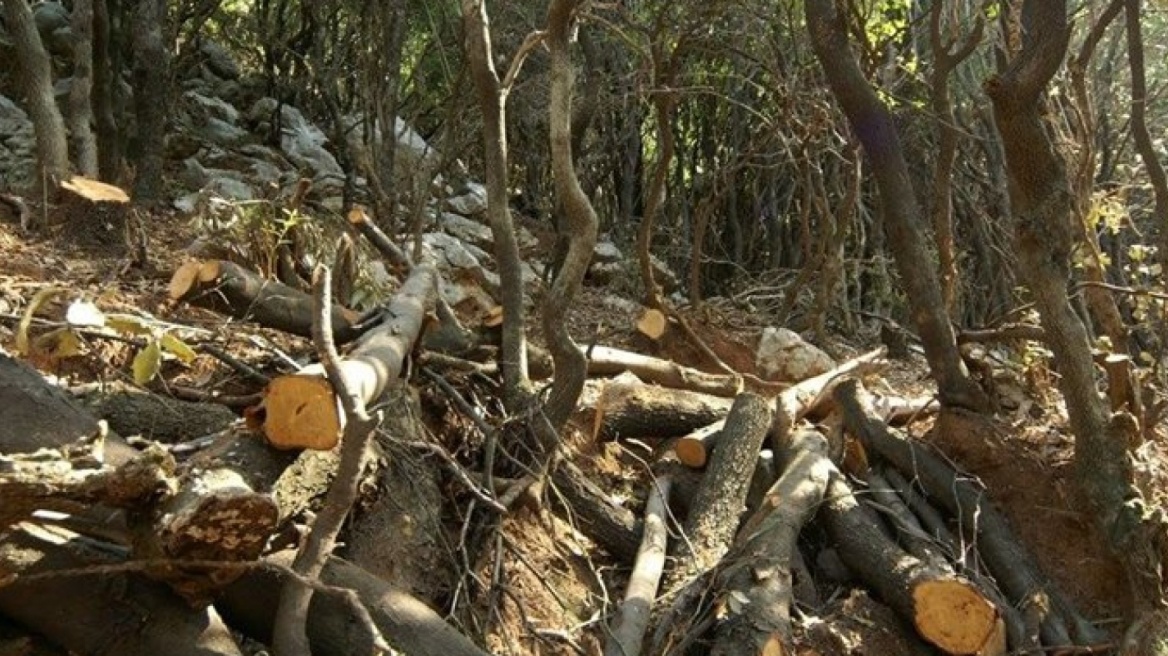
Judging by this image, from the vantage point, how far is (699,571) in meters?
4.57

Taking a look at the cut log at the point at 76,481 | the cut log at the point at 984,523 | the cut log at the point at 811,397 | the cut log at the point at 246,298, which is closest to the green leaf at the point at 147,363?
the cut log at the point at 76,481

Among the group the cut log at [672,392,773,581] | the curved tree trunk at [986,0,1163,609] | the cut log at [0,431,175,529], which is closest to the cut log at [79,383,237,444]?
the cut log at [0,431,175,529]

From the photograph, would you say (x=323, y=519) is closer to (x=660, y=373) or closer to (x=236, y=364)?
(x=236, y=364)

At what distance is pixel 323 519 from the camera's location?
3006 millimetres

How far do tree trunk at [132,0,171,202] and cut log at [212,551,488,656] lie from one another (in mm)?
5803

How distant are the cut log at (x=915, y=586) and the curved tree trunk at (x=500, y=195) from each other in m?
1.63

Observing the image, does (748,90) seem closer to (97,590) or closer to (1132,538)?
(1132,538)

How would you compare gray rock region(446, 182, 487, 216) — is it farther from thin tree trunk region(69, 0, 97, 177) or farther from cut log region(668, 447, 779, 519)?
cut log region(668, 447, 779, 519)

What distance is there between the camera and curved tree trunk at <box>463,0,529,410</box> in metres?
5.18

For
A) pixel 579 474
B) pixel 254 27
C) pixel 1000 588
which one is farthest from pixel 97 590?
pixel 254 27

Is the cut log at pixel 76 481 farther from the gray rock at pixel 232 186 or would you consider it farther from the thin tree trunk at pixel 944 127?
the gray rock at pixel 232 186

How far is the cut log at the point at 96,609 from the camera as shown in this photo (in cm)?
274

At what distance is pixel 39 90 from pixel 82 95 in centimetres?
47

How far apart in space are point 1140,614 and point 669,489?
82.4 inches
